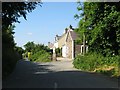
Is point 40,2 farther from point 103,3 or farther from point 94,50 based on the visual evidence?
point 94,50

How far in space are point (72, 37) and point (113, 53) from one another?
4548 centimetres

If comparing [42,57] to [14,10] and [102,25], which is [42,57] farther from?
[14,10]

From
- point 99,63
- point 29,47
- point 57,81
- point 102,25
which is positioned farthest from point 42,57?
point 29,47

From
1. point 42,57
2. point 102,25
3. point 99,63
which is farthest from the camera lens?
point 42,57

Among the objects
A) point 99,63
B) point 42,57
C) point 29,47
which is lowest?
point 99,63

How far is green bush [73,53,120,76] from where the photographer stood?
106 feet

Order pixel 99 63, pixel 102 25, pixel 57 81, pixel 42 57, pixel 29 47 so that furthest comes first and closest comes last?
pixel 29 47, pixel 42 57, pixel 99 63, pixel 102 25, pixel 57 81

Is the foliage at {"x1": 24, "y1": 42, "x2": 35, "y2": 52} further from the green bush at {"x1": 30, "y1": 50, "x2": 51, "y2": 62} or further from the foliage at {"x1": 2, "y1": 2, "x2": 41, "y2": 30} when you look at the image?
the foliage at {"x1": 2, "y1": 2, "x2": 41, "y2": 30}

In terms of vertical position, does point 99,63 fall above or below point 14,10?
below

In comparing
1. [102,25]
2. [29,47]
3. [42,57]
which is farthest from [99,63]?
[29,47]

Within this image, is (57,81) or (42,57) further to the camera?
(42,57)

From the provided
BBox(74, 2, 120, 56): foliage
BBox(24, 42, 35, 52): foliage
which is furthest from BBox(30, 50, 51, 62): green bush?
BBox(24, 42, 35, 52): foliage

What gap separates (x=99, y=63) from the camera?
3831cm

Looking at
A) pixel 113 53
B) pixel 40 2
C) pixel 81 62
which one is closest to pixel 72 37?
pixel 81 62
